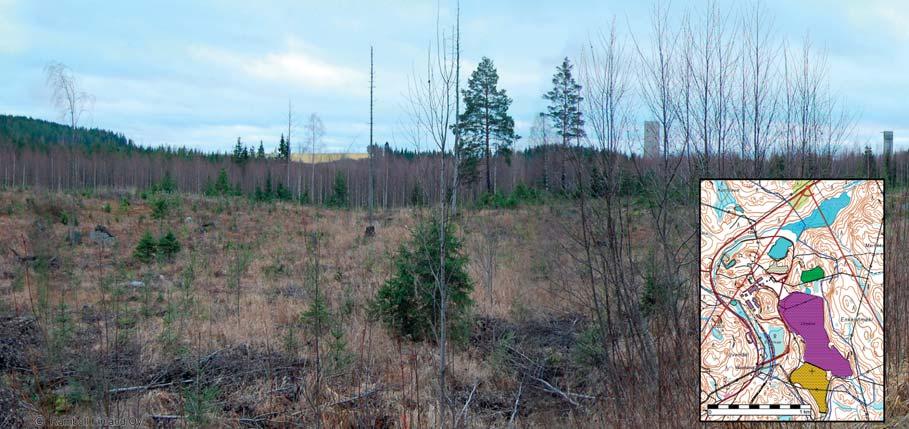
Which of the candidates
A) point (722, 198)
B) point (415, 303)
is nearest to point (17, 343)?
point (415, 303)

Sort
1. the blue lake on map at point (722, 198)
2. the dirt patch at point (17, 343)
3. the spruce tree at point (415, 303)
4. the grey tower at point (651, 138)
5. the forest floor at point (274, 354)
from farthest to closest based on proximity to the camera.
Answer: the spruce tree at point (415, 303) → the dirt patch at point (17, 343) → the grey tower at point (651, 138) → the forest floor at point (274, 354) → the blue lake on map at point (722, 198)

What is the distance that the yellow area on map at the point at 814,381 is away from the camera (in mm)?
2809

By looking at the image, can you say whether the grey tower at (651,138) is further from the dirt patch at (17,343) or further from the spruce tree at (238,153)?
the spruce tree at (238,153)

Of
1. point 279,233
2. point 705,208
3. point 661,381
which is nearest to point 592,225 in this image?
point 661,381

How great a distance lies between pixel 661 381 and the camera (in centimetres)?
382

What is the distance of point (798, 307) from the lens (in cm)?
280

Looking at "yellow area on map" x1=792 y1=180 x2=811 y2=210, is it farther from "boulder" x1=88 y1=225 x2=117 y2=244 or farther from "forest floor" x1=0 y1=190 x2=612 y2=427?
"boulder" x1=88 y1=225 x2=117 y2=244

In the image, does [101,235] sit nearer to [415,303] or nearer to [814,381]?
[415,303]

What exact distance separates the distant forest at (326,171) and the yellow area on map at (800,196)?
1.88 meters

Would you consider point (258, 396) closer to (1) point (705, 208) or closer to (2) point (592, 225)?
(2) point (592, 225)

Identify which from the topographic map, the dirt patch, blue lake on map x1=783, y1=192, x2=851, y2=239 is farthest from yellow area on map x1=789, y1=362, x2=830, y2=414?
the dirt patch

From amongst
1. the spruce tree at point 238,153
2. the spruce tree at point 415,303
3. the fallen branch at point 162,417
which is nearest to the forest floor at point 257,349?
the fallen branch at point 162,417

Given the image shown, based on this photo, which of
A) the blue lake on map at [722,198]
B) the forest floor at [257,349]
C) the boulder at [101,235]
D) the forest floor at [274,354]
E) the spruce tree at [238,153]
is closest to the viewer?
the blue lake on map at [722,198]

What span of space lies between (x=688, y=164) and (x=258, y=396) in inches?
180
